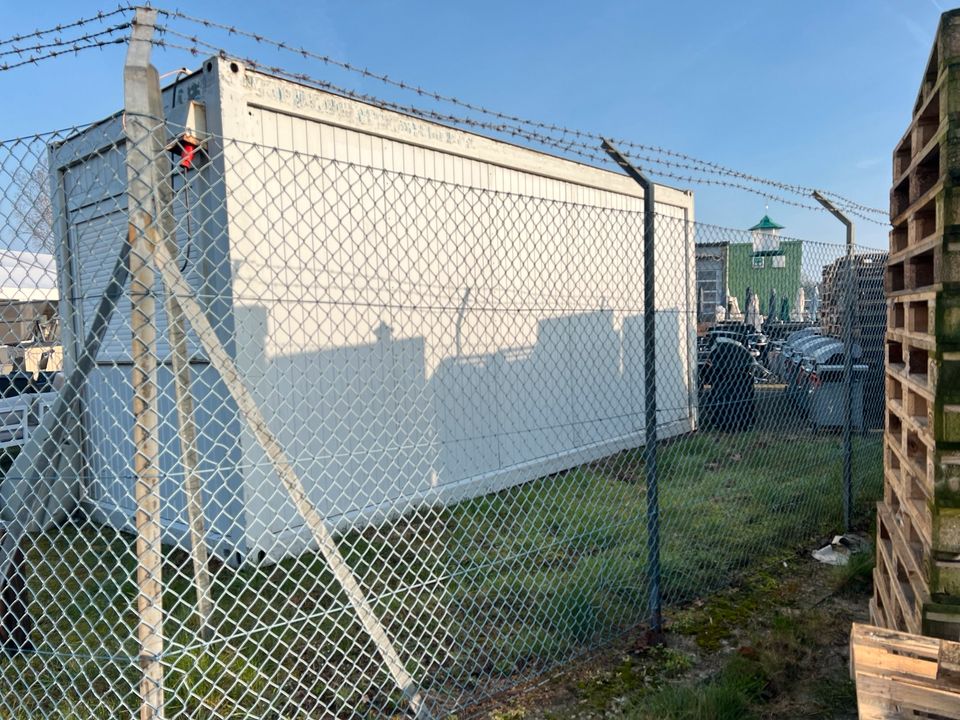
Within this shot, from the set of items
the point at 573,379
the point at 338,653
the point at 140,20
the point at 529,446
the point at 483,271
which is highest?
the point at 140,20

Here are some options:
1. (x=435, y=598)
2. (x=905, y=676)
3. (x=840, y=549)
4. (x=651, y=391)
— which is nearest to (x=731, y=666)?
(x=905, y=676)

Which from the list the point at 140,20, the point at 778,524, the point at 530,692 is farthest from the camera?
the point at 778,524

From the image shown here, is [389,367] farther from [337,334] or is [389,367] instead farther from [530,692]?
[530,692]

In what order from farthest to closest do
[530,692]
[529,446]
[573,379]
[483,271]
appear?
[573,379] < [529,446] < [483,271] < [530,692]

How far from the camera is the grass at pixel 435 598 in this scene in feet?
10.2

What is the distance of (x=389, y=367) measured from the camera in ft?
19.5

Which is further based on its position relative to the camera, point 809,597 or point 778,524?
point 778,524

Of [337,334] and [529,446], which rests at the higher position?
[337,334]

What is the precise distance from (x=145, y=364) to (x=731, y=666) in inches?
125

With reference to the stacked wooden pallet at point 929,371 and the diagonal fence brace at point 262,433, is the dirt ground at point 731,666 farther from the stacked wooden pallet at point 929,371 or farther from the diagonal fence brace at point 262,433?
the diagonal fence brace at point 262,433

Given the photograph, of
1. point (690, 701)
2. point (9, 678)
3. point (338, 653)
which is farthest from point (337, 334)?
point (690, 701)

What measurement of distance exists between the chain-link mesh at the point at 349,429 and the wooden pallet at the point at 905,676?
1.56 metres

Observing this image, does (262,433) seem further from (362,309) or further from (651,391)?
(362,309)

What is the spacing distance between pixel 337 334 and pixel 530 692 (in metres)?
3.46
